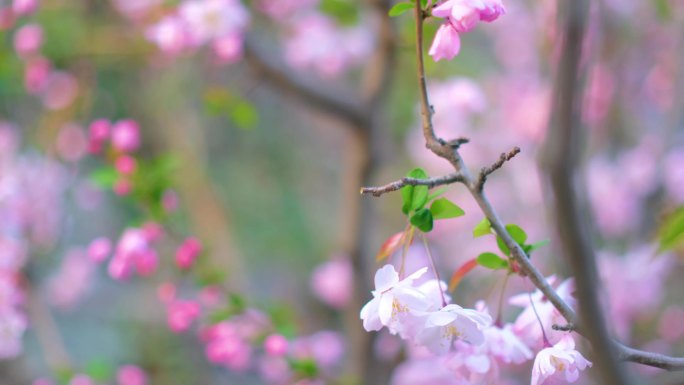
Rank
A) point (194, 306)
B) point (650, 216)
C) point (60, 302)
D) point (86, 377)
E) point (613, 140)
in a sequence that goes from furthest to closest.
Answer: point (60, 302) < point (613, 140) < point (650, 216) < point (86, 377) < point (194, 306)

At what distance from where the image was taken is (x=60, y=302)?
2664 millimetres

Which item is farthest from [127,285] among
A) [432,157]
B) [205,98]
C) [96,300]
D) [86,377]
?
[205,98]

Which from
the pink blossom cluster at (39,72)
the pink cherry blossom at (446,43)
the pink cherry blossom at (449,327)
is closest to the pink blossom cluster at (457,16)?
the pink cherry blossom at (446,43)

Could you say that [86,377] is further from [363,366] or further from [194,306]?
[363,366]

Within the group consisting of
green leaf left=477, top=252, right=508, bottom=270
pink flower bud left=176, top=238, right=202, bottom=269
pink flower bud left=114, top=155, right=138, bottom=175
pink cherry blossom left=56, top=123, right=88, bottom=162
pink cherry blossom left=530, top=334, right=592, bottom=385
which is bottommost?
pink cherry blossom left=530, top=334, right=592, bottom=385

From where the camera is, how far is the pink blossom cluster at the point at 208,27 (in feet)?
4.23

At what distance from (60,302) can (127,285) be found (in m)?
0.65

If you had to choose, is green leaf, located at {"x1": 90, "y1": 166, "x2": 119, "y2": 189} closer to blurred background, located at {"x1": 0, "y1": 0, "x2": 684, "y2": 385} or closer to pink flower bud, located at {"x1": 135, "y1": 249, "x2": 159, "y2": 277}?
blurred background, located at {"x1": 0, "y1": 0, "x2": 684, "y2": 385}

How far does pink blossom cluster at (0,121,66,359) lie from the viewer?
4.88 feet

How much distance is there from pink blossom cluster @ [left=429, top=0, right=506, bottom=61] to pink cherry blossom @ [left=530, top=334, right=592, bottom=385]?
26 centimetres

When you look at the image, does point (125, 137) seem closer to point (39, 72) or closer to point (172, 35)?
point (172, 35)

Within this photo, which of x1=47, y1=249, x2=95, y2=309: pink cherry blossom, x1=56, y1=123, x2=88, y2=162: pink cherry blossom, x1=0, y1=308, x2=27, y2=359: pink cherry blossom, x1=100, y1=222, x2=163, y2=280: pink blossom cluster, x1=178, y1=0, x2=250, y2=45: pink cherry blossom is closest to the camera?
x1=100, y1=222, x2=163, y2=280: pink blossom cluster

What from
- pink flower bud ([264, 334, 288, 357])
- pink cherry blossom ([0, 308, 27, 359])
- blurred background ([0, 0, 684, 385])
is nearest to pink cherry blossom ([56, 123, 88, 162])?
blurred background ([0, 0, 684, 385])

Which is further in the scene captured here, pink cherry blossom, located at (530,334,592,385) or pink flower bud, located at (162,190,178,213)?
pink flower bud, located at (162,190,178,213)
